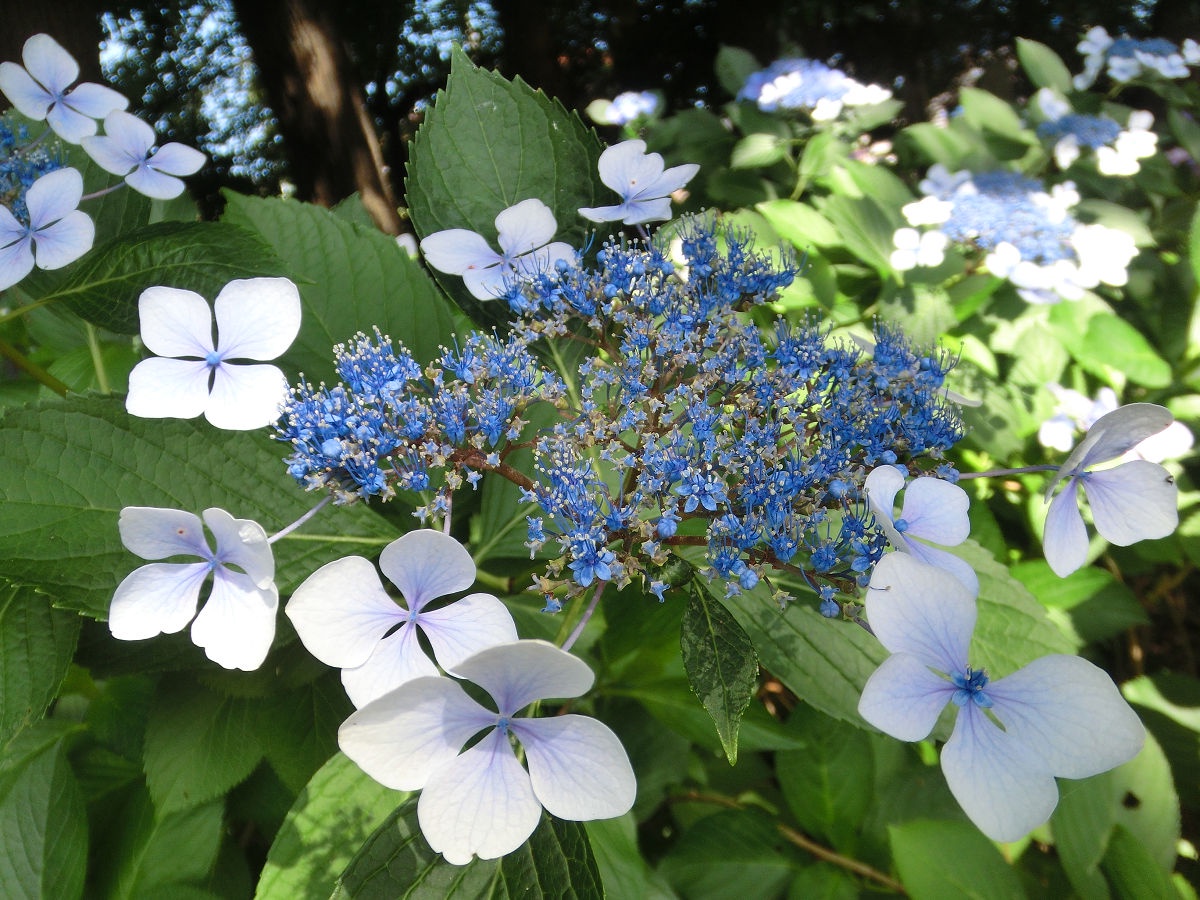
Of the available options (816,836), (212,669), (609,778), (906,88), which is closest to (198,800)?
(212,669)

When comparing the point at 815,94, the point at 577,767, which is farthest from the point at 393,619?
the point at 815,94

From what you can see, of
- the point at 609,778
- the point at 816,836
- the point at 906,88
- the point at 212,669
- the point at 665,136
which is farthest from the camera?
the point at 906,88

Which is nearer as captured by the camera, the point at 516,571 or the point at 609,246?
the point at 609,246

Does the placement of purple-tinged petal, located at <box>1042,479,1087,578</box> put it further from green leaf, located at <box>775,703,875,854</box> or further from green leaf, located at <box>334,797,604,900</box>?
A: green leaf, located at <box>775,703,875,854</box>

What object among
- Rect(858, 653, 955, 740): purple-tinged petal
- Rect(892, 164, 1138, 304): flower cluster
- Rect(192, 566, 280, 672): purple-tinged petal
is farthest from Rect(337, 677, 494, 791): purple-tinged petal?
Rect(892, 164, 1138, 304): flower cluster

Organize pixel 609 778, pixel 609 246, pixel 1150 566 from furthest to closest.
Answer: pixel 1150 566, pixel 609 246, pixel 609 778

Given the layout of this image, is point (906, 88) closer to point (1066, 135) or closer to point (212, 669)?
point (1066, 135)
